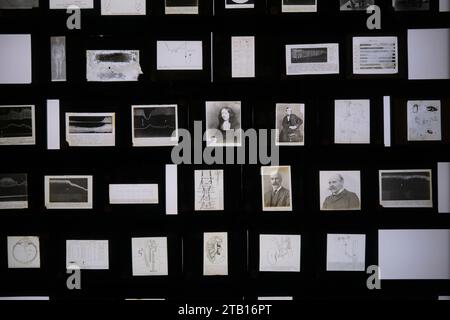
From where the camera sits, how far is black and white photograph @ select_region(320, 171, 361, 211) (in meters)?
1.74

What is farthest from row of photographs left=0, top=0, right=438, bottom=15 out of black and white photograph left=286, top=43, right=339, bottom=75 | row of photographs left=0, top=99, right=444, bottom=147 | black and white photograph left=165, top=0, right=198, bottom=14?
row of photographs left=0, top=99, right=444, bottom=147

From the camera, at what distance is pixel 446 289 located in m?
1.75

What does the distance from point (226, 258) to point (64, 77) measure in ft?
3.85

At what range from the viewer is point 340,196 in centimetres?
175

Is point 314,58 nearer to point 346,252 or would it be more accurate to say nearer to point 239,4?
point 239,4

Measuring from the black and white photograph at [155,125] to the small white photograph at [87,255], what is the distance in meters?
0.53

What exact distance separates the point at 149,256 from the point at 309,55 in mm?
1238

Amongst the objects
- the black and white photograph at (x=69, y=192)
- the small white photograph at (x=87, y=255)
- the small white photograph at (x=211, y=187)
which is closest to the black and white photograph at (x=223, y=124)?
the small white photograph at (x=211, y=187)

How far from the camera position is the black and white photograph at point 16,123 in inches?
68.4

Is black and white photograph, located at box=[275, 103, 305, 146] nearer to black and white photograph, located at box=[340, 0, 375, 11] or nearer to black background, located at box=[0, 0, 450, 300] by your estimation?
black background, located at box=[0, 0, 450, 300]

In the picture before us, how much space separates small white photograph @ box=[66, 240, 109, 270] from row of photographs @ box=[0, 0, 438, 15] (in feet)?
3.66

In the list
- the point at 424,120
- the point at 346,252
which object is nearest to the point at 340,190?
the point at 346,252

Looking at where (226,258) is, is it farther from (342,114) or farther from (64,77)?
(64,77)
